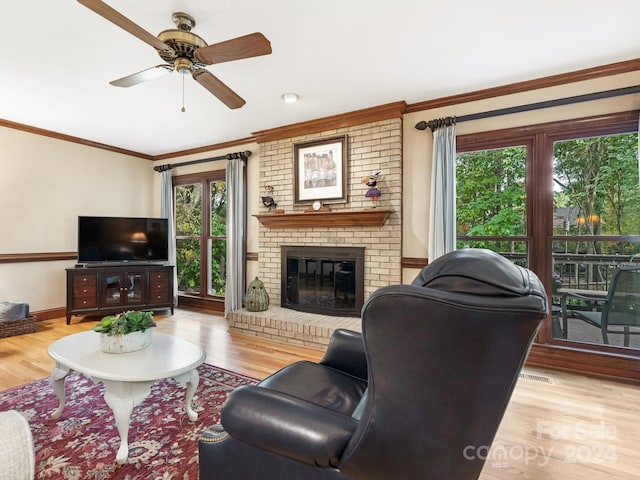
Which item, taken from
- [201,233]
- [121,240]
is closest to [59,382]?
[121,240]

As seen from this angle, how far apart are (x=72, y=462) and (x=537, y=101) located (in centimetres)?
421

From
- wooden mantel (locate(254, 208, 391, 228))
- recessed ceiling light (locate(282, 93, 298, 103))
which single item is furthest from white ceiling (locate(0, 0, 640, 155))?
wooden mantel (locate(254, 208, 391, 228))

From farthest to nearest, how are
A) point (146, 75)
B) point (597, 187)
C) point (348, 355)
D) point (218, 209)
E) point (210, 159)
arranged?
point (218, 209)
point (210, 159)
point (597, 187)
point (146, 75)
point (348, 355)

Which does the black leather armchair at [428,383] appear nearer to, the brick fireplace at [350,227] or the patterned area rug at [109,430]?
the patterned area rug at [109,430]

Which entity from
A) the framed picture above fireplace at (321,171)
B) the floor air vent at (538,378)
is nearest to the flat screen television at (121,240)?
the framed picture above fireplace at (321,171)

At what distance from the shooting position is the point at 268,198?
420 cm

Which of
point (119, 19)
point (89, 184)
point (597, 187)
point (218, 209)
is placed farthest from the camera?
point (218, 209)

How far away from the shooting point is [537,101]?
2.94 metres

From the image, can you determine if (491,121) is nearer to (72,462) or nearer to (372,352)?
(372,352)

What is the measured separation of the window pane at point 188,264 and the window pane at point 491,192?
156 inches

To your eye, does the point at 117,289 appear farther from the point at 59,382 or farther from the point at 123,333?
the point at 123,333

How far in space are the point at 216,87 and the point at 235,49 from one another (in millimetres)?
519

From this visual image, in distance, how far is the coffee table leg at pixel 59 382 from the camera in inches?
79.0

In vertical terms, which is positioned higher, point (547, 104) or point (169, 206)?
point (547, 104)
